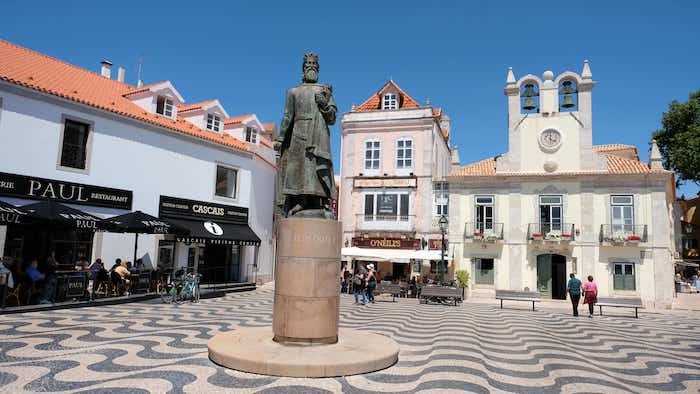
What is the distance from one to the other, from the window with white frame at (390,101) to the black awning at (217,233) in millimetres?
11998

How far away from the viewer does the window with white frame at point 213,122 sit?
84.2 ft

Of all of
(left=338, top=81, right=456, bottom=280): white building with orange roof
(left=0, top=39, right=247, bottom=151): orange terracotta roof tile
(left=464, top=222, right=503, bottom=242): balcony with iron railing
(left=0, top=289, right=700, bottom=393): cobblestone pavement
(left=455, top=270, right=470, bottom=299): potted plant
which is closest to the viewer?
(left=0, top=289, right=700, bottom=393): cobblestone pavement

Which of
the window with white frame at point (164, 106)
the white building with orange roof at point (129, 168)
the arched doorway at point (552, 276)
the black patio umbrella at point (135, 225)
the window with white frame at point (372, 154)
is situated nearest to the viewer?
the black patio umbrella at point (135, 225)

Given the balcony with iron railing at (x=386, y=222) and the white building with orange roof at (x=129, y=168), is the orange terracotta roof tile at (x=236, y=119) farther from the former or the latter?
the balcony with iron railing at (x=386, y=222)

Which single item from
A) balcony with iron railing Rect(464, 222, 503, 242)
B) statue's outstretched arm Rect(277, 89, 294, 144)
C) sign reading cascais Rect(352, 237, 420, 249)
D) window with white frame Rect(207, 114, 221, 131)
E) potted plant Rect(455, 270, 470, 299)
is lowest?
potted plant Rect(455, 270, 470, 299)

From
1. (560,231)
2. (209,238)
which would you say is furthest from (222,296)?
(560,231)

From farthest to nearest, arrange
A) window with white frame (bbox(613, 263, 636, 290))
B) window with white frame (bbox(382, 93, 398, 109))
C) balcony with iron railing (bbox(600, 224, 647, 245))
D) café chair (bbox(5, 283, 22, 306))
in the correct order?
window with white frame (bbox(382, 93, 398, 109))
window with white frame (bbox(613, 263, 636, 290))
balcony with iron railing (bbox(600, 224, 647, 245))
café chair (bbox(5, 283, 22, 306))

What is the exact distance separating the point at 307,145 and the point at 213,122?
19659 mm

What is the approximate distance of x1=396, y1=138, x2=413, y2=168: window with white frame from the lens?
92.4ft

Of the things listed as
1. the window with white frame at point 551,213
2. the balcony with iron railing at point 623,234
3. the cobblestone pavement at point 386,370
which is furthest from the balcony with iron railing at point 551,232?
the cobblestone pavement at point 386,370

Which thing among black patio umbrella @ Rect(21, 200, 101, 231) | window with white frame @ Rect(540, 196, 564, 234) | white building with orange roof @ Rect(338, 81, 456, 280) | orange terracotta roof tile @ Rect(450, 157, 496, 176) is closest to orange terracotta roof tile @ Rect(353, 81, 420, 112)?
white building with orange roof @ Rect(338, 81, 456, 280)

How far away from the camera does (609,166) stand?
2511 centimetres

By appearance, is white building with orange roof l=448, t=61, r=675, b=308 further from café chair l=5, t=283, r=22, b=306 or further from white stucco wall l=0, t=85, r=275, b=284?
café chair l=5, t=283, r=22, b=306

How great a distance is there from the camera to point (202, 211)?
2248 centimetres
